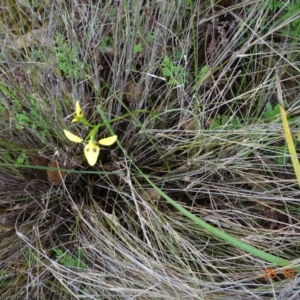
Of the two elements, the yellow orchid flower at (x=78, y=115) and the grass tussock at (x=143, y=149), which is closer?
the yellow orchid flower at (x=78, y=115)

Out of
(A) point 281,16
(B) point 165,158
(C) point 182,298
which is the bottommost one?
(C) point 182,298

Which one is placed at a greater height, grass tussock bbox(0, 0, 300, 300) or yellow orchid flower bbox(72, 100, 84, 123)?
yellow orchid flower bbox(72, 100, 84, 123)

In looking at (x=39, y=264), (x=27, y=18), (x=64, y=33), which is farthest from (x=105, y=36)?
(x=39, y=264)

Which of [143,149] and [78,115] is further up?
[78,115]

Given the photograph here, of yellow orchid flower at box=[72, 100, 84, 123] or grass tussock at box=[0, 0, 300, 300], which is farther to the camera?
grass tussock at box=[0, 0, 300, 300]

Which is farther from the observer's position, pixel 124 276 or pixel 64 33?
pixel 64 33

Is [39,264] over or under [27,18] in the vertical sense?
under

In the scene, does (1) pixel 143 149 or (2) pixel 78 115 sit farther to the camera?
(1) pixel 143 149

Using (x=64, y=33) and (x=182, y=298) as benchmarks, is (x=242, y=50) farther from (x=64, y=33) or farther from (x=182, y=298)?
(x=182, y=298)
